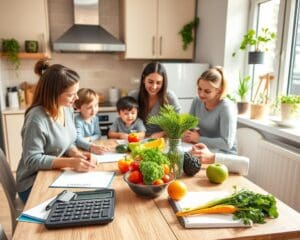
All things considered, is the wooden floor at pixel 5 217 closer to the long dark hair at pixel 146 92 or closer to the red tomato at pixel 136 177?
the long dark hair at pixel 146 92

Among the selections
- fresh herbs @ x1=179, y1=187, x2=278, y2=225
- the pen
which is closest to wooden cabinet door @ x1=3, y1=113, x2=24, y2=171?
the pen

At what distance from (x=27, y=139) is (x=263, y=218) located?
1140 mm

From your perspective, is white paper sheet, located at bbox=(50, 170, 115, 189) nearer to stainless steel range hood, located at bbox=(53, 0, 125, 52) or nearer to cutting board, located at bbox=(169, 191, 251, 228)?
cutting board, located at bbox=(169, 191, 251, 228)

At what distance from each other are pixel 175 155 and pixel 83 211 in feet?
1.59

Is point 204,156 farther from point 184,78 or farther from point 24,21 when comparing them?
point 24,21

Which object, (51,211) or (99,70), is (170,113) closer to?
(51,211)

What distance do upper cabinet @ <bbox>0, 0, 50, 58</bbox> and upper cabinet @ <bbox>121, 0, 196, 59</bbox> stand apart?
36.6 inches

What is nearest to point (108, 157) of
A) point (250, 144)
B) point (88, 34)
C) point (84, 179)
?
point (84, 179)

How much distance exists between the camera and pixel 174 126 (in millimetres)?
1172

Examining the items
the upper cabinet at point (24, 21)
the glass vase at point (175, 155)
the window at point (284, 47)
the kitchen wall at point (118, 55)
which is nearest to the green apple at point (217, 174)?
the glass vase at point (175, 155)

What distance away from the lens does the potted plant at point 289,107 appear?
6.55 feet

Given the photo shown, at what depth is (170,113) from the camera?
1172mm

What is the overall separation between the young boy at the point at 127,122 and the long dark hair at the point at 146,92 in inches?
3.6

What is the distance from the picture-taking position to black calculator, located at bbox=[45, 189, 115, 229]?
0.90 m
